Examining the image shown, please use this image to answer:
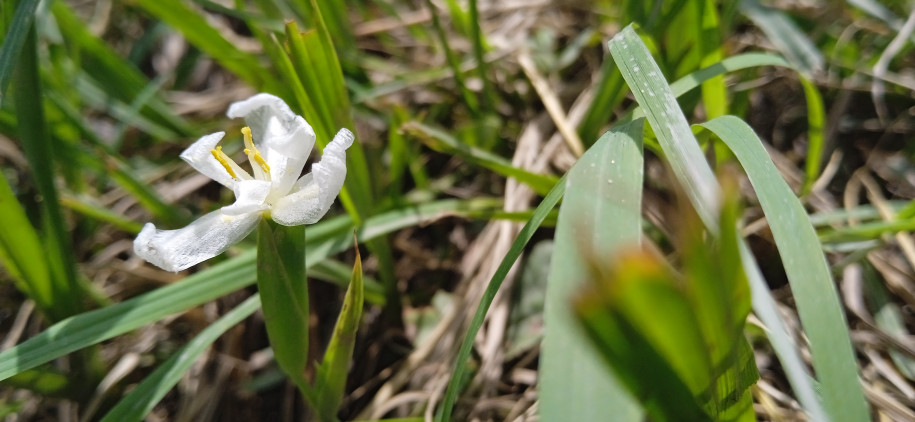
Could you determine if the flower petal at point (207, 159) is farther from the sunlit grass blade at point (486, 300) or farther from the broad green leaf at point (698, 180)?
the broad green leaf at point (698, 180)

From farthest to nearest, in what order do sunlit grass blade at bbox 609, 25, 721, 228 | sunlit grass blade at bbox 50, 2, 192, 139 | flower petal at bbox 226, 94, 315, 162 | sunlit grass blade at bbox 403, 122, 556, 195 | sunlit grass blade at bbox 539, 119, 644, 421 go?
sunlit grass blade at bbox 50, 2, 192, 139
sunlit grass blade at bbox 403, 122, 556, 195
flower petal at bbox 226, 94, 315, 162
sunlit grass blade at bbox 609, 25, 721, 228
sunlit grass blade at bbox 539, 119, 644, 421

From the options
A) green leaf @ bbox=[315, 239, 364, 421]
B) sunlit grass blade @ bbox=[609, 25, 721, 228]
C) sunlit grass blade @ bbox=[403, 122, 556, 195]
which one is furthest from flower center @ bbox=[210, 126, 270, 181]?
sunlit grass blade @ bbox=[609, 25, 721, 228]

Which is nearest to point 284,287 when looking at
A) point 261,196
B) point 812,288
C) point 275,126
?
point 261,196

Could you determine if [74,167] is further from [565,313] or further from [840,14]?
[840,14]

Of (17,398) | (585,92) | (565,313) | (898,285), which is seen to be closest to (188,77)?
(17,398)

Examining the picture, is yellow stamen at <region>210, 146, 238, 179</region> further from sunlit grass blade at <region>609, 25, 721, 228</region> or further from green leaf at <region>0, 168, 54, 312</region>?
sunlit grass blade at <region>609, 25, 721, 228</region>

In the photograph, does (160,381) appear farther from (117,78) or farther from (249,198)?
(117,78)

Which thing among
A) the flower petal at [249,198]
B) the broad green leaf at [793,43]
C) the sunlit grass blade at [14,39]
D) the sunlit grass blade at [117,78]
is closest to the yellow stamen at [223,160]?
the flower petal at [249,198]
